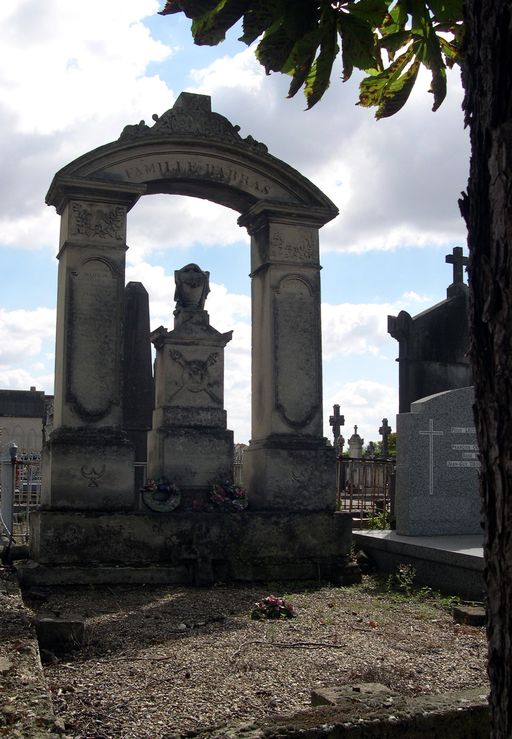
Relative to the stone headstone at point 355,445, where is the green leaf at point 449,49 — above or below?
above

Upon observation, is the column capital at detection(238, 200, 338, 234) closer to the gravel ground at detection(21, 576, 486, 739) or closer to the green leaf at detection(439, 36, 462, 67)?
the gravel ground at detection(21, 576, 486, 739)

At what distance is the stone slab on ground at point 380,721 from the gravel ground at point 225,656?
385 millimetres

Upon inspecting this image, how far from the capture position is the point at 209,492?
9.05 metres

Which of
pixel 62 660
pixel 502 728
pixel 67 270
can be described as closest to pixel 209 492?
pixel 67 270

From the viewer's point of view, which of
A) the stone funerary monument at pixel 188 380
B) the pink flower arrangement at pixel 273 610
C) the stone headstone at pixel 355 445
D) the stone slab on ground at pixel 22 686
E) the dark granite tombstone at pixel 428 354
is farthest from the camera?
the stone headstone at pixel 355 445

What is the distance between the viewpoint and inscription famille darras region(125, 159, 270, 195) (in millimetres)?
9102

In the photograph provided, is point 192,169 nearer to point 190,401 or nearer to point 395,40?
point 190,401

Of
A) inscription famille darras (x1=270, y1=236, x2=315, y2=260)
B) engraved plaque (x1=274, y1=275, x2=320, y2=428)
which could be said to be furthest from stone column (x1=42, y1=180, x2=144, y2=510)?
engraved plaque (x1=274, y1=275, x2=320, y2=428)

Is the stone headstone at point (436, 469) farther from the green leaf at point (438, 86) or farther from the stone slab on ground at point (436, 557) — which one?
the green leaf at point (438, 86)

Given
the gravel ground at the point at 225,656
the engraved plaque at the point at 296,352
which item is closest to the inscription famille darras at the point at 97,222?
the engraved plaque at the point at 296,352

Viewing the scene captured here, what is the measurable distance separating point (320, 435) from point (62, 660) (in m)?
4.90

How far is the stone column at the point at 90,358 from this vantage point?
8297 mm

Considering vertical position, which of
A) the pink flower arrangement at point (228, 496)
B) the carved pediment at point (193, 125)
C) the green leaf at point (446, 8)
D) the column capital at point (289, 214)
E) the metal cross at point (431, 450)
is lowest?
the pink flower arrangement at point (228, 496)

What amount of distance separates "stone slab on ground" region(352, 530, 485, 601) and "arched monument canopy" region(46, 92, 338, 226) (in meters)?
3.88
